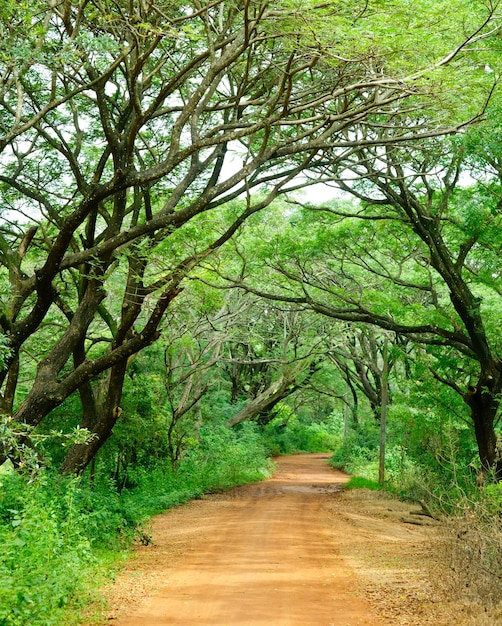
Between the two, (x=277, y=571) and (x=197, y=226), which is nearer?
(x=277, y=571)

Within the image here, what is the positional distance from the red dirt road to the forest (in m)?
0.76

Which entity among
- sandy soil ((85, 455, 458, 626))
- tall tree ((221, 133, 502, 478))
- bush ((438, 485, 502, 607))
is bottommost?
sandy soil ((85, 455, 458, 626))

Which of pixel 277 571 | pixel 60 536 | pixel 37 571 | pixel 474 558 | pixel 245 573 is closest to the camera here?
pixel 37 571

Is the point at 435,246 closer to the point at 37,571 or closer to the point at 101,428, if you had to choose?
the point at 101,428

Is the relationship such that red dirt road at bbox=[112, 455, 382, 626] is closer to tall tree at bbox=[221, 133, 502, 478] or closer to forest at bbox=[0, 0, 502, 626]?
forest at bbox=[0, 0, 502, 626]

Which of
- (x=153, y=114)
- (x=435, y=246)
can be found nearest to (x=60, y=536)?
(x=153, y=114)

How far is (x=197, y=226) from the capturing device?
57.3 ft

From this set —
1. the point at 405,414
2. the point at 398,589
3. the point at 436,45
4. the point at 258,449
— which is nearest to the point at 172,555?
the point at 398,589

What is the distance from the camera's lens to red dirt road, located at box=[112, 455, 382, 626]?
23.6 feet

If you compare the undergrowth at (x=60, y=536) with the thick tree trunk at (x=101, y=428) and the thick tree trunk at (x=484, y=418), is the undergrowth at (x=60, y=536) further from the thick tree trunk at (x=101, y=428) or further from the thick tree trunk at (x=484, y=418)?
the thick tree trunk at (x=484, y=418)

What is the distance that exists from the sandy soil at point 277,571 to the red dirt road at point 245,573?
0.04ft

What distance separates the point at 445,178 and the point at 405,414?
7.35m

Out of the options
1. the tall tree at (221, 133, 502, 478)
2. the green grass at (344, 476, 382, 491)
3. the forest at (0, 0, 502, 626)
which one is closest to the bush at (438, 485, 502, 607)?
the forest at (0, 0, 502, 626)

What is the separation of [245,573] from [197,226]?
9.74 m
